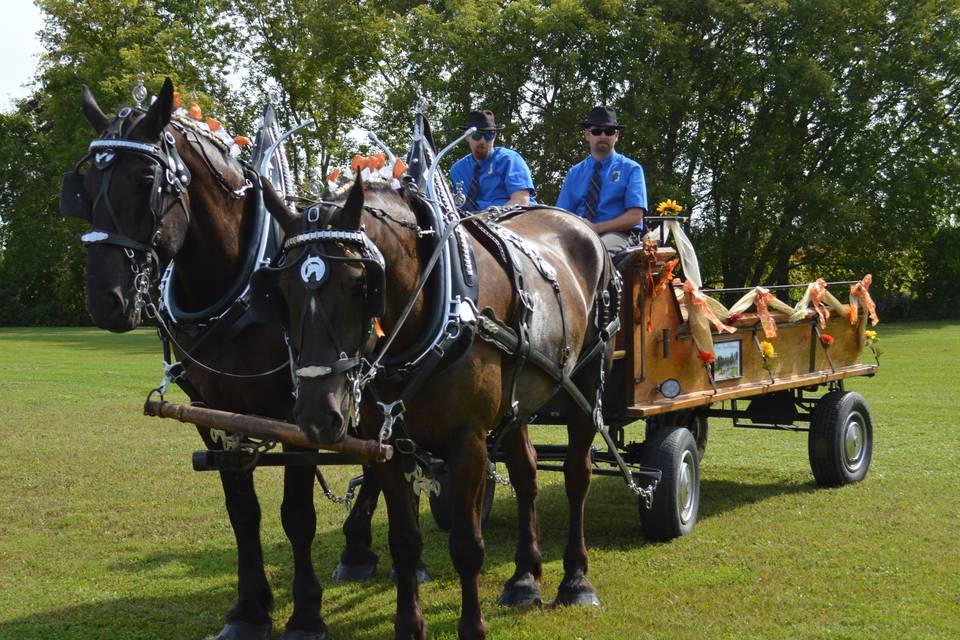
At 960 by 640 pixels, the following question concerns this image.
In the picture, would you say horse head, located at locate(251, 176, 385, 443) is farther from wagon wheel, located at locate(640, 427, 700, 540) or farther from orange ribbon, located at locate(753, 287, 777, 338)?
orange ribbon, located at locate(753, 287, 777, 338)

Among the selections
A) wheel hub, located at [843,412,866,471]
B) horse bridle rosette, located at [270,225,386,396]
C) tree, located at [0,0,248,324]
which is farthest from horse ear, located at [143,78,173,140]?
tree, located at [0,0,248,324]

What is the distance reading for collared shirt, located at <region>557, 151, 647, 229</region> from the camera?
6570mm

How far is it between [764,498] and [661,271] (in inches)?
95.2

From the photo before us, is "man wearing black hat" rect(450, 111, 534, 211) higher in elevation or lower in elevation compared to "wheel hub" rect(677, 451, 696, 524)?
higher

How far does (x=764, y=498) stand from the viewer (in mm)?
7848

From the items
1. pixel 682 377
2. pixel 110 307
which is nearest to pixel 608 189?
pixel 682 377

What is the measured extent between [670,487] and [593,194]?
6.52 ft

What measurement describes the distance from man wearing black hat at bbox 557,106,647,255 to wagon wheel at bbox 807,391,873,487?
259 centimetres

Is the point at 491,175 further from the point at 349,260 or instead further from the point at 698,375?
the point at 349,260

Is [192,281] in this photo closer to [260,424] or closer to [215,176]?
[215,176]

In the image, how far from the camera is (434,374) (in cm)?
399

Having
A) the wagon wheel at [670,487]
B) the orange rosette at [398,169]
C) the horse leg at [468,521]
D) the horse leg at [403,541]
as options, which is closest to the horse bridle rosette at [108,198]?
the orange rosette at [398,169]

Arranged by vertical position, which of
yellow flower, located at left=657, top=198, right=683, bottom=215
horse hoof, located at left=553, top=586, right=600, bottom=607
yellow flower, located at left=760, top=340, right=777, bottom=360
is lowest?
horse hoof, located at left=553, top=586, right=600, bottom=607

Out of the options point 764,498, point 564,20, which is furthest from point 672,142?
point 764,498
